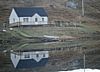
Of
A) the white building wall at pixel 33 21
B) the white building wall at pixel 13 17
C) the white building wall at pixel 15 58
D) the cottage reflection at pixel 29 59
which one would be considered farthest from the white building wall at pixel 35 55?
the white building wall at pixel 13 17

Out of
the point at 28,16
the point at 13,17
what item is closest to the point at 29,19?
the point at 28,16

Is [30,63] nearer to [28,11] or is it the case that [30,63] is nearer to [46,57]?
[46,57]

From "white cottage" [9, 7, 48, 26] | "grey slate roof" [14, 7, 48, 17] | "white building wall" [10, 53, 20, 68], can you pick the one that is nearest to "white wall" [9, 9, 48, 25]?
"white cottage" [9, 7, 48, 26]

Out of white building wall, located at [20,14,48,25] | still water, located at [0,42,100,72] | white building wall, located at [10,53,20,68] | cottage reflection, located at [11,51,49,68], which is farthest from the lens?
white building wall, located at [20,14,48,25]

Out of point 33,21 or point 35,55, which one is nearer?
point 35,55

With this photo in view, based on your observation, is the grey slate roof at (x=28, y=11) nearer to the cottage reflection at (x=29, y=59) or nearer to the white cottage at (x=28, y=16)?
the white cottage at (x=28, y=16)

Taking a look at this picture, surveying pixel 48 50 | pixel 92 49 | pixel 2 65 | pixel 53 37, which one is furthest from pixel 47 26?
pixel 2 65

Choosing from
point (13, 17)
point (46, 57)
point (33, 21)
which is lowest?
point (46, 57)

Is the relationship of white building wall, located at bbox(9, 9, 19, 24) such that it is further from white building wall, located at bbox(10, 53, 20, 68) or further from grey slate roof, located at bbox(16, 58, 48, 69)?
grey slate roof, located at bbox(16, 58, 48, 69)
